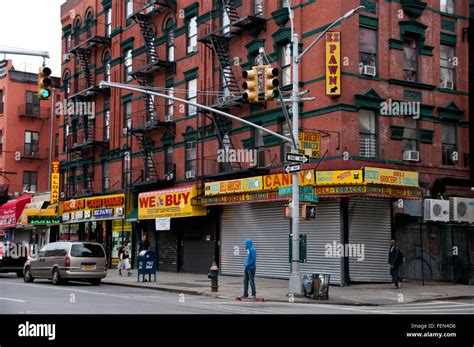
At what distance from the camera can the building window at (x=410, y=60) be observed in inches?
1138

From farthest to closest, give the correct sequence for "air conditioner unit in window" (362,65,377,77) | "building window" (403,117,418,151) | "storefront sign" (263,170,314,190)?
1. "building window" (403,117,418,151)
2. "air conditioner unit in window" (362,65,377,77)
3. "storefront sign" (263,170,314,190)

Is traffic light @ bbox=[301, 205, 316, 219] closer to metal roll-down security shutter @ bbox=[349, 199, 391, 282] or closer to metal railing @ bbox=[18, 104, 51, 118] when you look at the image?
metal roll-down security shutter @ bbox=[349, 199, 391, 282]

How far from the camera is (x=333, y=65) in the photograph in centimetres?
2645

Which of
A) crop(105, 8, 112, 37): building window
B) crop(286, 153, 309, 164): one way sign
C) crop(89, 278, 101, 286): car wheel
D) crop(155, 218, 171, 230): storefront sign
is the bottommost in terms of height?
crop(89, 278, 101, 286): car wheel

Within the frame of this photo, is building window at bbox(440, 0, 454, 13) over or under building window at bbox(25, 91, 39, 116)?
under

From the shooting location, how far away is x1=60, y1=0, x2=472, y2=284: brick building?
26891 millimetres

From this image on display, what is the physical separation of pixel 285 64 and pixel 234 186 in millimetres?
5826

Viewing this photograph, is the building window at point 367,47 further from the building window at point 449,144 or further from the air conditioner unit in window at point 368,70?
the building window at point 449,144

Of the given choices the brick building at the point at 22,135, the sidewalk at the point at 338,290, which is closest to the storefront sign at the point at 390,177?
the sidewalk at the point at 338,290

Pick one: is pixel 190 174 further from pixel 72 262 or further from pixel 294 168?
pixel 294 168

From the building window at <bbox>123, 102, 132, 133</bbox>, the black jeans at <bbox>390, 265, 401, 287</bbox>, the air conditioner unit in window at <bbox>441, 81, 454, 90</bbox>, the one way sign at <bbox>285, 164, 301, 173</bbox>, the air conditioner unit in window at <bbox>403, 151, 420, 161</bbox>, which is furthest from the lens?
the building window at <bbox>123, 102, 132, 133</bbox>

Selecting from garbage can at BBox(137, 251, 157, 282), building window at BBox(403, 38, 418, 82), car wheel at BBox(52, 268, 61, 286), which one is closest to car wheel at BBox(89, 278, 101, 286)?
car wheel at BBox(52, 268, 61, 286)

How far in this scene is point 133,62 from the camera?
40.2m

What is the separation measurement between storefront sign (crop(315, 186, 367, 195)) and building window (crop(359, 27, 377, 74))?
17.3 ft
